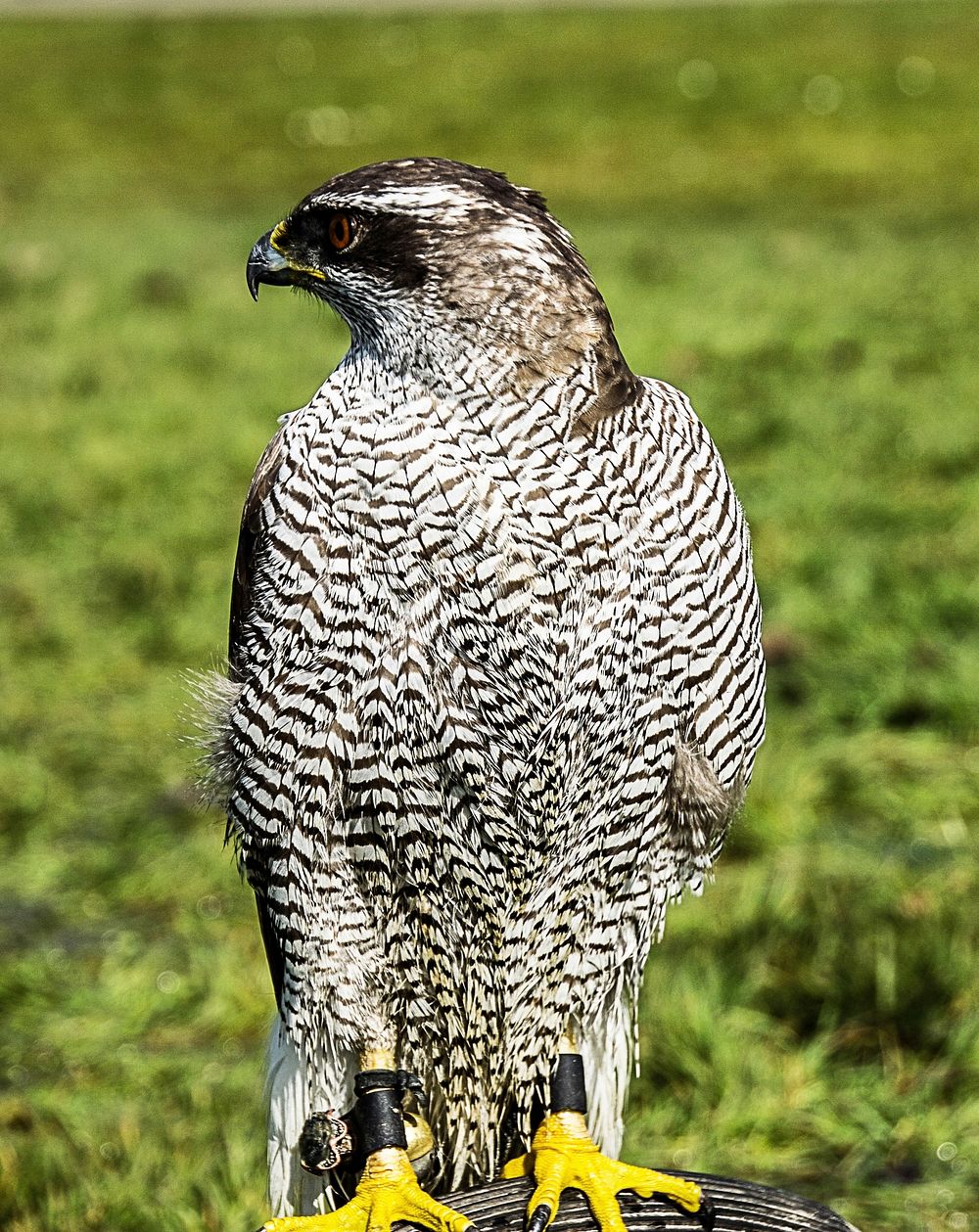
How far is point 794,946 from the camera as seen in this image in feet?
14.2

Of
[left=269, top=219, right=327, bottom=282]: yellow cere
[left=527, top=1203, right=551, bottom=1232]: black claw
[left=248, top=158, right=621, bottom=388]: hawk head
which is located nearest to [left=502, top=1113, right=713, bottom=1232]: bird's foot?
[left=527, top=1203, right=551, bottom=1232]: black claw

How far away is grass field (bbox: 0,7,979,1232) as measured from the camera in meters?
3.82

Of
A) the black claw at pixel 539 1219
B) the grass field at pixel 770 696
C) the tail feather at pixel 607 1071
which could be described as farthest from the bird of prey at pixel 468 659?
the grass field at pixel 770 696

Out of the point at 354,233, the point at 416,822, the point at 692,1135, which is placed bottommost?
the point at 692,1135

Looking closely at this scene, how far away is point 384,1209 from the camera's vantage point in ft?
8.84

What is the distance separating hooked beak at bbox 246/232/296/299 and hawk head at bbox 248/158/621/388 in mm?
174

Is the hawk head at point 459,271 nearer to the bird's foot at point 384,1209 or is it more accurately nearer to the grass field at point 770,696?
the bird's foot at point 384,1209

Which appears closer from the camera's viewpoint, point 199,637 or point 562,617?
point 562,617

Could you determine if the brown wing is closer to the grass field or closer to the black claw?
the black claw

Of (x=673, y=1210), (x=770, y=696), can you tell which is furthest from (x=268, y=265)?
(x=770, y=696)

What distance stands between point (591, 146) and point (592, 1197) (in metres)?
19.8

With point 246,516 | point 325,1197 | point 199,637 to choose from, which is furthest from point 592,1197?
point 199,637

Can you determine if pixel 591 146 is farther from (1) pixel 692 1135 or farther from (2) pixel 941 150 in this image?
(1) pixel 692 1135

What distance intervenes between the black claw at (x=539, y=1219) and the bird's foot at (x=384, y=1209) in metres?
0.10
